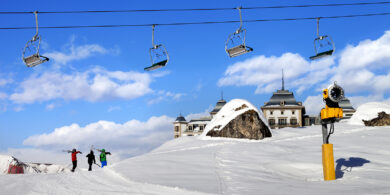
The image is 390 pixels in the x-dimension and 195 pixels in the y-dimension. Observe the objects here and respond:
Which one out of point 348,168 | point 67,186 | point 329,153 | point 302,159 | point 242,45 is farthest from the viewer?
point 302,159

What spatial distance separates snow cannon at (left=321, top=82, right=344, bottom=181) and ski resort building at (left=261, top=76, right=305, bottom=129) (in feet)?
249

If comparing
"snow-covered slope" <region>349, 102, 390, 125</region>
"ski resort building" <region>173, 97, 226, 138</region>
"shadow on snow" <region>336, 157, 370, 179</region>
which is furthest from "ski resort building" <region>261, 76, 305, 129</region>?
"shadow on snow" <region>336, 157, 370, 179</region>

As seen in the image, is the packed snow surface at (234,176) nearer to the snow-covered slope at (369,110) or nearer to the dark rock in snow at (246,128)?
the dark rock in snow at (246,128)

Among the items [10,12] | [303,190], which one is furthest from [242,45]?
[10,12]

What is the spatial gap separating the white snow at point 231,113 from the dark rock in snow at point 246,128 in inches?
10.9

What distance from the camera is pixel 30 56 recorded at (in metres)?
13.9

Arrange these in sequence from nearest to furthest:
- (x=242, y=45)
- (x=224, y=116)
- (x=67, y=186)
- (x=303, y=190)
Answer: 1. (x=303, y=190)
2. (x=67, y=186)
3. (x=242, y=45)
4. (x=224, y=116)

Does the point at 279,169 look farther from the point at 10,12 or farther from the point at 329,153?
the point at 10,12

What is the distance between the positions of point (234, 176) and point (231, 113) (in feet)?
48.6

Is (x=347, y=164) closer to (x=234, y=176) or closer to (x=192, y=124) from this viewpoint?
(x=234, y=176)

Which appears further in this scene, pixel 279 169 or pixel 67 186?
pixel 279 169

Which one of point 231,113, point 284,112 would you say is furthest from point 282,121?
point 231,113

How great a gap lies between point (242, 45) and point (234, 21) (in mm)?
3996

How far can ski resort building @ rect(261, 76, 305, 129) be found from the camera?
287ft
